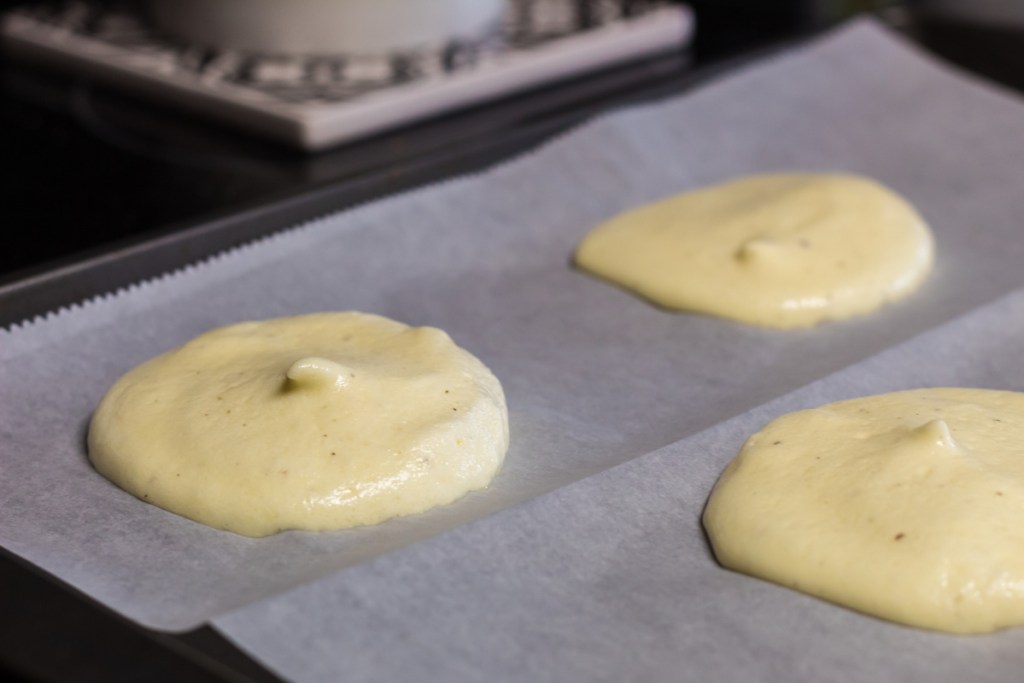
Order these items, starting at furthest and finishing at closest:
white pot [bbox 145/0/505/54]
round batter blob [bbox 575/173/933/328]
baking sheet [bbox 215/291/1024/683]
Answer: white pot [bbox 145/0/505/54], round batter blob [bbox 575/173/933/328], baking sheet [bbox 215/291/1024/683]

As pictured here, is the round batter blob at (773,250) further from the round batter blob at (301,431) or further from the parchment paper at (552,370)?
the round batter blob at (301,431)

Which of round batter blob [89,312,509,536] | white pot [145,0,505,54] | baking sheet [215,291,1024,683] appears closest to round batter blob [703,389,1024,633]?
Result: baking sheet [215,291,1024,683]

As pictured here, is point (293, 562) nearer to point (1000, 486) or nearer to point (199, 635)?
point (199, 635)

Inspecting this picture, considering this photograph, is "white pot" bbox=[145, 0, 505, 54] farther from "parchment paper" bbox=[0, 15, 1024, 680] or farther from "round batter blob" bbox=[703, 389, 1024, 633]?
"round batter blob" bbox=[703, 389, 1024, 633]

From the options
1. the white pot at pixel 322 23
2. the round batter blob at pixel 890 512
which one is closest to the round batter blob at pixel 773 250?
the round batter blob at pixel 890 512

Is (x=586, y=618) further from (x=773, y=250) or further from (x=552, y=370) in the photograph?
(x=773, y=250)

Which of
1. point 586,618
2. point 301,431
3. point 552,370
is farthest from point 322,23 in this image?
point 586,618
